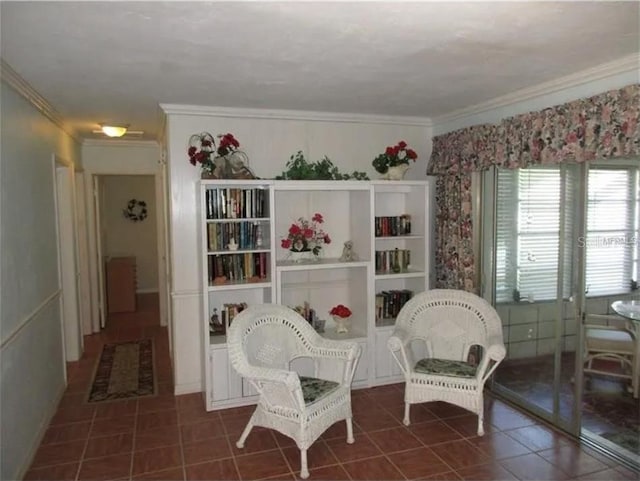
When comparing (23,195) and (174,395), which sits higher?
(23,195)

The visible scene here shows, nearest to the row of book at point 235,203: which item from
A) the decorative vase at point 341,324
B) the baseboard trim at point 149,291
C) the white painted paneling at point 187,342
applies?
the white painted paneling at point 187,342

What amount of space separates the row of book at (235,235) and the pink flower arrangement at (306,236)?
0.25m

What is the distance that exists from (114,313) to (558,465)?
646 cm

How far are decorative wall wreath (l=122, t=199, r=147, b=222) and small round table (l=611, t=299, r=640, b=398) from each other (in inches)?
310

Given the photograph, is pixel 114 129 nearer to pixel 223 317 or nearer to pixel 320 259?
pixel 223 317

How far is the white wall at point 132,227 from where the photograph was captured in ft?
29.1

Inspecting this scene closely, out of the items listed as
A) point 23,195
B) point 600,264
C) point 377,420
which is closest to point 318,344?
point 377,420

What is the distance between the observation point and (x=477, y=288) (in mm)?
4234

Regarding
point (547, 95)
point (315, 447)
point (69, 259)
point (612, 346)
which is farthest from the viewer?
point (69, 259)

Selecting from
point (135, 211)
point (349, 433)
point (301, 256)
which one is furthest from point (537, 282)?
point (135, 211)

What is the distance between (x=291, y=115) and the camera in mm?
4391

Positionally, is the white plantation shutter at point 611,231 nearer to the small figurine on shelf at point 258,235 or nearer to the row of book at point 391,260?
the row of book at point 391,260

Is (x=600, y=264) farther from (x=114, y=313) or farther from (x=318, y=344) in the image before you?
(x=114, y=313)

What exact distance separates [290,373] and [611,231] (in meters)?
2.27
